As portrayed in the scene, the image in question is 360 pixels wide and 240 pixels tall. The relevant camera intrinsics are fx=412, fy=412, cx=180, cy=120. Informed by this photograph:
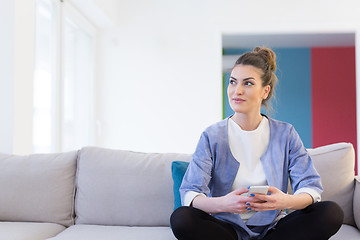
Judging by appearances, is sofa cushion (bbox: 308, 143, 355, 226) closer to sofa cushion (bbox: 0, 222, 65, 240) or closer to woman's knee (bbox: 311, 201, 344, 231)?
woman's knee (bbox: 311, 201, 344, 231)

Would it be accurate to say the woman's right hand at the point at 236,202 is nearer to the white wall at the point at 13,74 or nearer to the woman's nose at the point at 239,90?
the woman's nose at the point at 239,90

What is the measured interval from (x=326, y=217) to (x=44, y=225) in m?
1.28

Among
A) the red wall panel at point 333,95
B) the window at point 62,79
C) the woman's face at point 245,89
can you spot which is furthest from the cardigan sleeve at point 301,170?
the red wall panel at point 333,95

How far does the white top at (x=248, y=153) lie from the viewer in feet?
5.56

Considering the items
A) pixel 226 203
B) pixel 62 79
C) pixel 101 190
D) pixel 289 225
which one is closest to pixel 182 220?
pixel 226 203

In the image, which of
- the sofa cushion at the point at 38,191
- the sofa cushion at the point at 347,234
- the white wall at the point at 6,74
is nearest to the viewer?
the sofa cushion at the point at 347,234


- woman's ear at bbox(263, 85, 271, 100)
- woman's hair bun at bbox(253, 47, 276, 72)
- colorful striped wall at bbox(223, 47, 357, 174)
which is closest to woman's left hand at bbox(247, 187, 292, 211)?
woman's ear at bbox(263, 85, 271, 100)

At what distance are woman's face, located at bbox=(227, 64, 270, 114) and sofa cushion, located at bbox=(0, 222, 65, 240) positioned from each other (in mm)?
1010

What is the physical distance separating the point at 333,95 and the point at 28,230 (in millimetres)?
6112

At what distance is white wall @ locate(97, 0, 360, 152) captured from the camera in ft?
15.7

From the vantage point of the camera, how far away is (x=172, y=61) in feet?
16.1

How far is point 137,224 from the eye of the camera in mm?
1969

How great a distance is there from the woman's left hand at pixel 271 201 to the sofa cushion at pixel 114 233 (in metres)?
0.41

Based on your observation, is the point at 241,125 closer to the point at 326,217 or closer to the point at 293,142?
the point at 293,142
